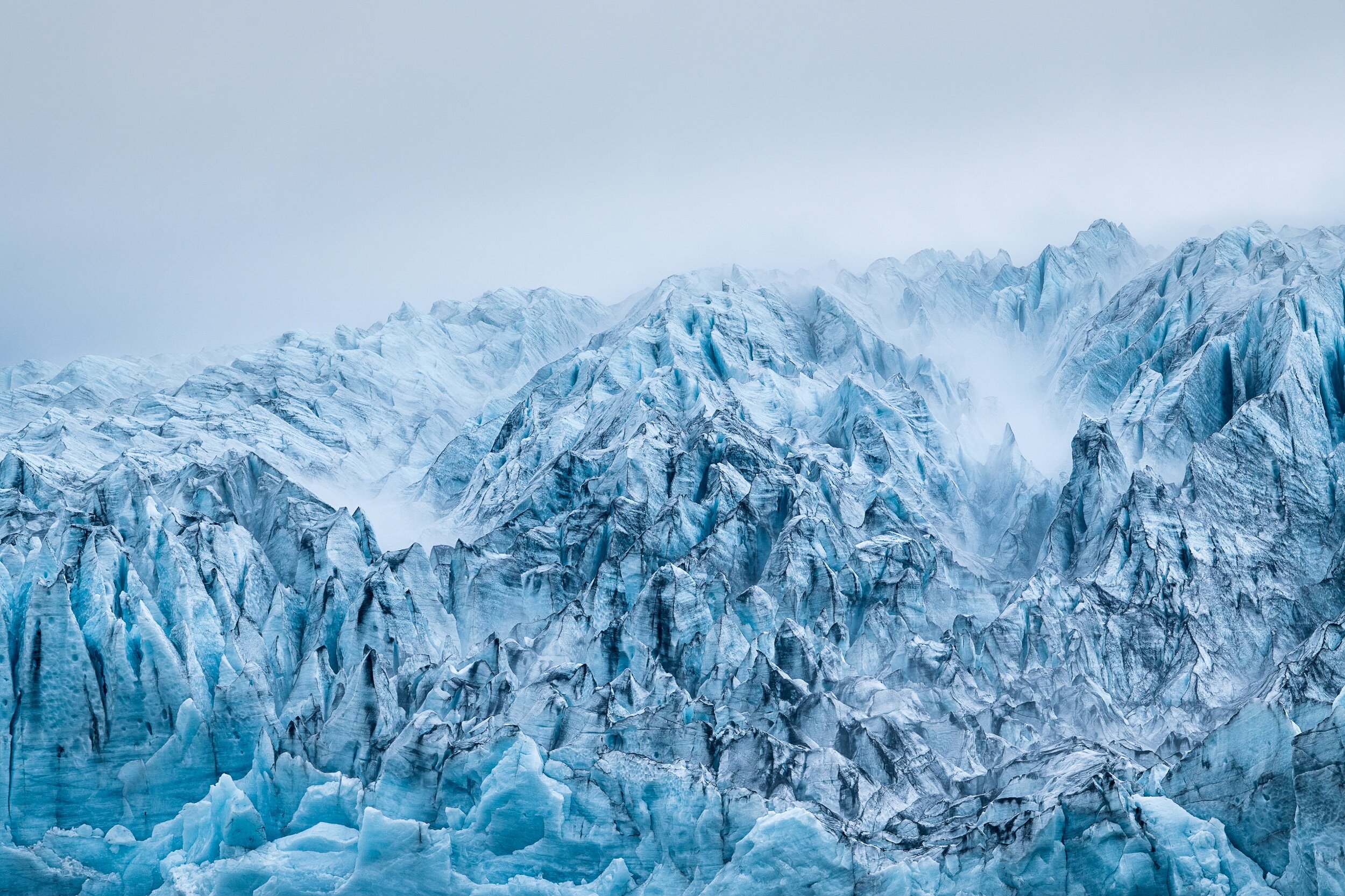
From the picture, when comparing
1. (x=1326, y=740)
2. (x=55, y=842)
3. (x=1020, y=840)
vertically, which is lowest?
(x=55, y=842)

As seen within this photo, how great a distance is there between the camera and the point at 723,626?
1123 inches

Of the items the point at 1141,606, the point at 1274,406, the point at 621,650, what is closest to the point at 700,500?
the point at 621,650

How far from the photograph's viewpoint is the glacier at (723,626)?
776 inches

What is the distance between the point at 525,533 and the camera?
115 ft

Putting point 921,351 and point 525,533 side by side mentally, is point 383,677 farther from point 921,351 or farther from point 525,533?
point 921,351

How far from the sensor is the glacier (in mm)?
19703

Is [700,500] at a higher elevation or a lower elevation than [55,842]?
higher

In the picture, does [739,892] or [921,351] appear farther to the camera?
[921,351]

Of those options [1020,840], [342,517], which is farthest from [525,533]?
Result: [1020,840]

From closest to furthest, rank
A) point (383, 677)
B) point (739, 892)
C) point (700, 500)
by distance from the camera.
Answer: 1. point (739, 892)
2. point (383, 677)
3. point (700, 500)

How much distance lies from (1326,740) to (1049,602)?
1229cm

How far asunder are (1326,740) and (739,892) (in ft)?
28.8

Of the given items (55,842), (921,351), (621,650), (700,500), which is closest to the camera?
(55,842)

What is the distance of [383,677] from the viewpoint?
24.6 metres
